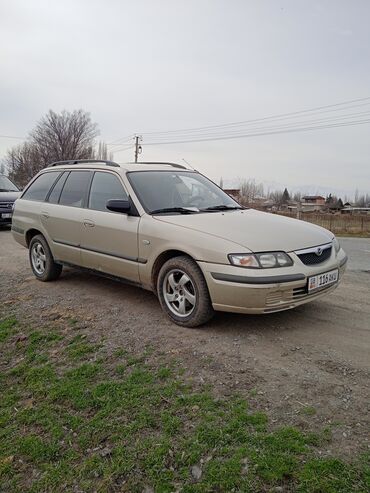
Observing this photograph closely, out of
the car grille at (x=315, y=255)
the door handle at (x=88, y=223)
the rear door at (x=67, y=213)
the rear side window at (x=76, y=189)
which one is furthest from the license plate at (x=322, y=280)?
Result: the rear side window at (x=76, y=189)

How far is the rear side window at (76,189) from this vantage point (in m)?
5.23

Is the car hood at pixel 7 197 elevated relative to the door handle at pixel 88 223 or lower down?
elevated

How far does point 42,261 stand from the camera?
235 inches

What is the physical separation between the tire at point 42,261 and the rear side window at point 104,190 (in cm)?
125

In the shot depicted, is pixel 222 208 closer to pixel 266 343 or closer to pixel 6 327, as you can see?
pixel 266 343

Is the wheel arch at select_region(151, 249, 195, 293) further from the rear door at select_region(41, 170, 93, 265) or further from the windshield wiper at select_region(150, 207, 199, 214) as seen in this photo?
the rear door at select_region(41, 170, 93, 265)

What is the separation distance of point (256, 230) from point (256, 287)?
0.66 meters

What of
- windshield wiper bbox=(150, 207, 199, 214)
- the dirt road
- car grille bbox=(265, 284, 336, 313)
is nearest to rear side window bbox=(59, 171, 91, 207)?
the dirt road

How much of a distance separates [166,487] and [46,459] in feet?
2.55

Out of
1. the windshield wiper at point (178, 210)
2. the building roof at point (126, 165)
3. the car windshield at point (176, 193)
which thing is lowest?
the windshield wiper at point (178, 210)

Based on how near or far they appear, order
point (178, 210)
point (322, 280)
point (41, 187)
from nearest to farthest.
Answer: point (322, 280)
point (178, 210)
point (41, 187)

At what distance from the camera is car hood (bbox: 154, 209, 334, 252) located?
12.0 ft

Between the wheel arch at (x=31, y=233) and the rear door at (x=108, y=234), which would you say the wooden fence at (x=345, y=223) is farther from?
the rear door at (x=108, y=234)

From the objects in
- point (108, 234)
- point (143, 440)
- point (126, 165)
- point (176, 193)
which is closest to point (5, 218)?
point (126, 165)
